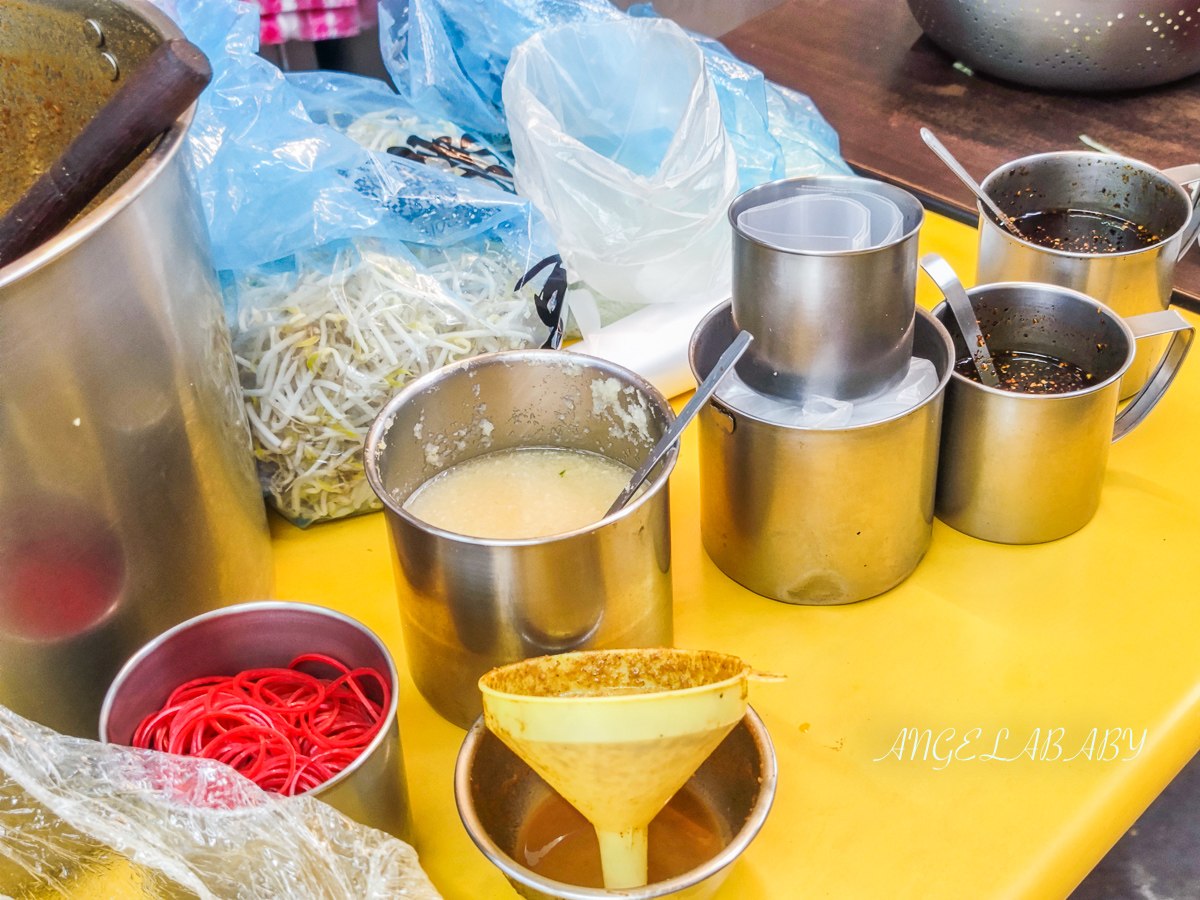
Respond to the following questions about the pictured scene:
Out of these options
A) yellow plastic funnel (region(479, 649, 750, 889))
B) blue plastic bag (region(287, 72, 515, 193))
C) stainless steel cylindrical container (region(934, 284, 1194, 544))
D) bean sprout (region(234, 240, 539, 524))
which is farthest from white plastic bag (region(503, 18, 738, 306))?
yellow plastic funnel (region(479, 649, 750, 889))

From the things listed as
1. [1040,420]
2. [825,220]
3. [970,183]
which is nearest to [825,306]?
[825,220]

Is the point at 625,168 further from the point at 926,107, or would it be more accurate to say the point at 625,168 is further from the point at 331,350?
the point at 926,107

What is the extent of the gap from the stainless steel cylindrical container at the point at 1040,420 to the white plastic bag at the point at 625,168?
0.86ft

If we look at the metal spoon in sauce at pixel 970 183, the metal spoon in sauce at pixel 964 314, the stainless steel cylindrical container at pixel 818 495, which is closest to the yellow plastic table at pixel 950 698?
the stainless steel cylindrical container at pixel 818 495

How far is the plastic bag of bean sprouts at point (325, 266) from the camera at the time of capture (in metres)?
0.94

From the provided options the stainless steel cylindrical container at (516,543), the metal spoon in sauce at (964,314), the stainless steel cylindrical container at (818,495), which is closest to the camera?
the stainless steel cylindrical container at (516,543)

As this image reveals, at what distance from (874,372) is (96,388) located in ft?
1.86

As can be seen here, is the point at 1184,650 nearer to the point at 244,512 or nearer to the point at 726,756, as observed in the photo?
the point at 726,756

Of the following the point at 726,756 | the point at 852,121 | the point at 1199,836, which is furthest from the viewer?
the point at 852,121

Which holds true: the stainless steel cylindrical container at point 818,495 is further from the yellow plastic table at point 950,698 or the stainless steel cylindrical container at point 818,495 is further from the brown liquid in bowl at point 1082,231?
the brown liquid in bowl at point 1082,231

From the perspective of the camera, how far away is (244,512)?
83 centimetres

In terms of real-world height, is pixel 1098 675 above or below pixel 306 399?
below

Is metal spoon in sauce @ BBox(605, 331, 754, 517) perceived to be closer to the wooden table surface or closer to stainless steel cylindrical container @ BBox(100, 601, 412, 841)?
stainless steel cylindrical container @ BBox(100, 601, 412, 841)

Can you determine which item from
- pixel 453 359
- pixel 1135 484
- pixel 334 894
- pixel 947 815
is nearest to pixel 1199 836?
pixel 1135 484
